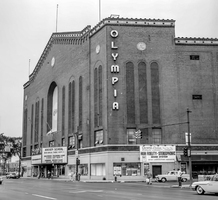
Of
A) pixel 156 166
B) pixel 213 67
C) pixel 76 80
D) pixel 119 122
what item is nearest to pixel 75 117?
pixel 76 80

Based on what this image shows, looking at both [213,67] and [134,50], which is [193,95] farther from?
[134,50]

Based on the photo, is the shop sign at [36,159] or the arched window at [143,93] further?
the shop sign at [36,159]

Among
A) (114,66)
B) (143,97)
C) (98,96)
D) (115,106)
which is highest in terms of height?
(114,66)

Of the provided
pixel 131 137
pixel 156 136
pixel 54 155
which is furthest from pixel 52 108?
pixel 156 136

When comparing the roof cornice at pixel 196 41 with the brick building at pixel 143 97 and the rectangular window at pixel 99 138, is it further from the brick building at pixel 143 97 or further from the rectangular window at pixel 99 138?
the rectangular window at pixel 99 138

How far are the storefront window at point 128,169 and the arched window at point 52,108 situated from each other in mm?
27734

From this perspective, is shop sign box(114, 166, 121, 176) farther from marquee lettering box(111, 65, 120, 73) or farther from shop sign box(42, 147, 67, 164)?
shop sign box(42, 147, 67, 164)

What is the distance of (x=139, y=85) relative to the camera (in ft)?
199

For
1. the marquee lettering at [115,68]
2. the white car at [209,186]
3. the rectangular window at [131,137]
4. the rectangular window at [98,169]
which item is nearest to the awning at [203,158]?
the rectangular window at [131,137]

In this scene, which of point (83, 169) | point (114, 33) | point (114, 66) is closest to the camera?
point (114, 66)

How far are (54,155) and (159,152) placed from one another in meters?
25.8

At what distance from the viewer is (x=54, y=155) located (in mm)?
75750

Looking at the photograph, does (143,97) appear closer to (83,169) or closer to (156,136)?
(156,136)

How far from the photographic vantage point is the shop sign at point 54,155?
2899 inches
